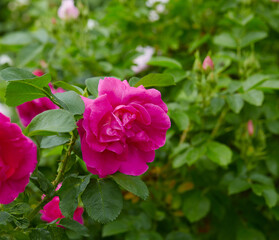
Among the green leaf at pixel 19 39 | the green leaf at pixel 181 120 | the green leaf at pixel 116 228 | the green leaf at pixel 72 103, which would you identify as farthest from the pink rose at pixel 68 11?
the green leaf at pixel 72 103

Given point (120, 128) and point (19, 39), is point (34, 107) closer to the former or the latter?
point (120, 128)

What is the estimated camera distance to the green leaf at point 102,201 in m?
0.57

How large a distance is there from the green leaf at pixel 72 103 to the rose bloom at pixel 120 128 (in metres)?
0.01

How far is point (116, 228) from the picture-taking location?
1.03 metres

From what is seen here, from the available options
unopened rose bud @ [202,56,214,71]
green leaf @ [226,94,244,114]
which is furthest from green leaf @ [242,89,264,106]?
unopened rose bud @ [202,56,214,71]

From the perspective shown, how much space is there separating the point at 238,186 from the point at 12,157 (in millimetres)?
735

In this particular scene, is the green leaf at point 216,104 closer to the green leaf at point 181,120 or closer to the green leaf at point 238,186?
the green leaf at point 181,120

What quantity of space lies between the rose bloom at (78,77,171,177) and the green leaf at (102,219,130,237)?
1.57 feet

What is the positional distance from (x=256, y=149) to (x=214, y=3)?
2.18 ft

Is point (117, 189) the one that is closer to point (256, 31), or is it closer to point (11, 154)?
point (11, 154)

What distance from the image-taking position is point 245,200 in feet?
4.19

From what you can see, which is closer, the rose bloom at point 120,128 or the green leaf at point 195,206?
the rose bloom at point 120,128

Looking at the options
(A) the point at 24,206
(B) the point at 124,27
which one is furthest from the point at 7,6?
(A) the point at 24,206

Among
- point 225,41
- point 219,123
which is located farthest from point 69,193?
point 225,41
